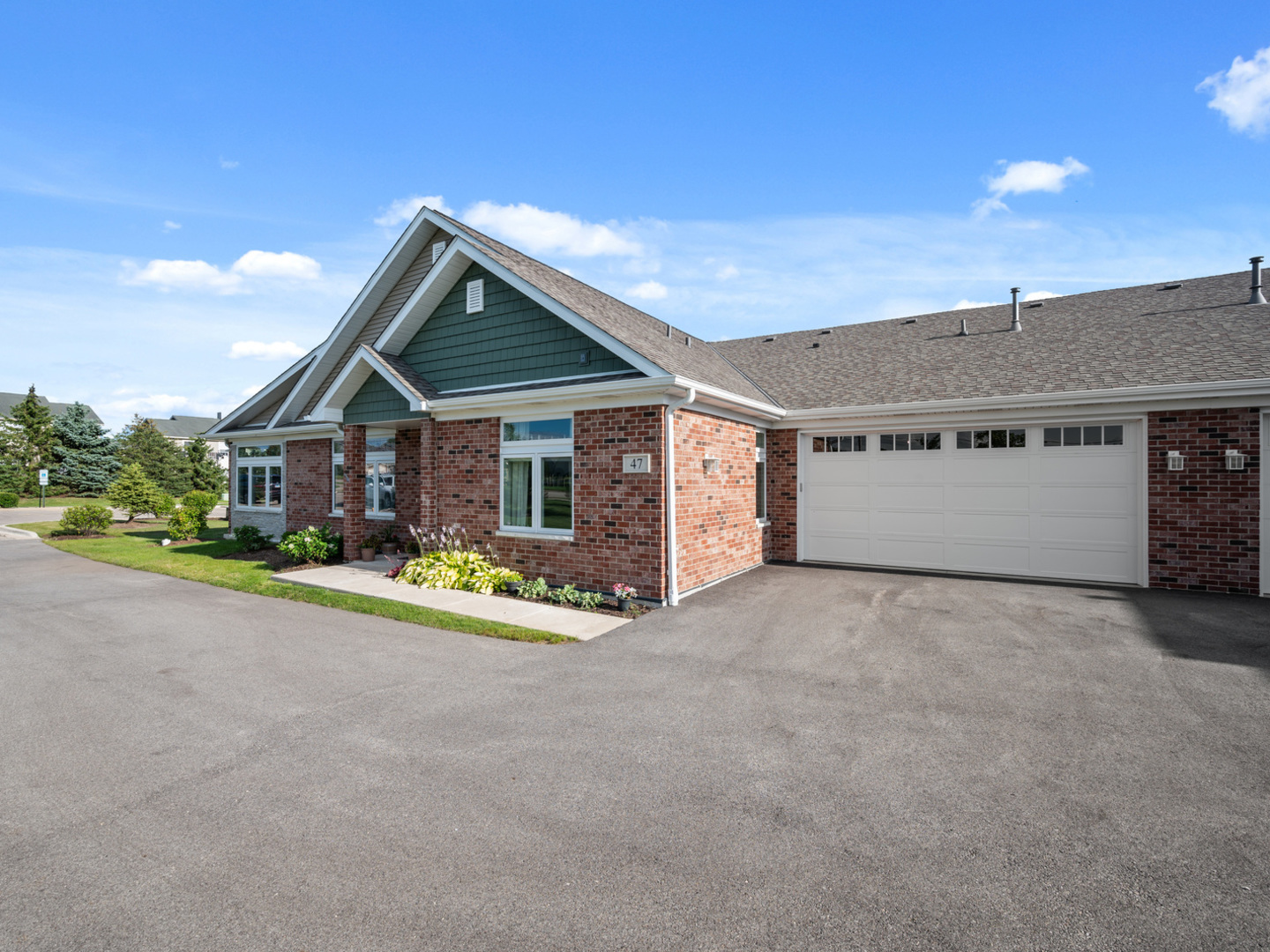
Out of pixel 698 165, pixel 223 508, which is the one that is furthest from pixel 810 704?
pixel 223 508

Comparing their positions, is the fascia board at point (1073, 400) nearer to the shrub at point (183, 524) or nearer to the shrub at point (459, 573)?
the shrub at point (459, 573)

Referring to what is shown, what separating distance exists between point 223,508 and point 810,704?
36275 millimetres

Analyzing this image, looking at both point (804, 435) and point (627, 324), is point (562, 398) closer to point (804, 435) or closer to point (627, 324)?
point (627, 324)

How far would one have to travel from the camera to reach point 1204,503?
930cm

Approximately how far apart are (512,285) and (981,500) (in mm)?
9301

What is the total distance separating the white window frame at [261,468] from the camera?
17192 mm

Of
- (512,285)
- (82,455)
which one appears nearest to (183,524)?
(512,285)

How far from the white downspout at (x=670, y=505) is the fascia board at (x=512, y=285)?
0.61m

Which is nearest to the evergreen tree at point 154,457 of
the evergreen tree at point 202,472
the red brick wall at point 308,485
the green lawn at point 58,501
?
the evergreen tree at point 202,472

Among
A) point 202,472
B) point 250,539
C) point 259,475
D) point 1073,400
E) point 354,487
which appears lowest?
point 250,539

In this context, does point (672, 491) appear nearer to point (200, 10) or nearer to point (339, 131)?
point (339, 131)

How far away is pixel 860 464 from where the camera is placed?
11961mm

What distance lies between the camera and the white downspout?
8.83 metres

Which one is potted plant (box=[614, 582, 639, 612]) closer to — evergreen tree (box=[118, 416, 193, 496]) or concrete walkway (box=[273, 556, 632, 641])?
concrete walkway (box=[273, 556, 632, 641])
